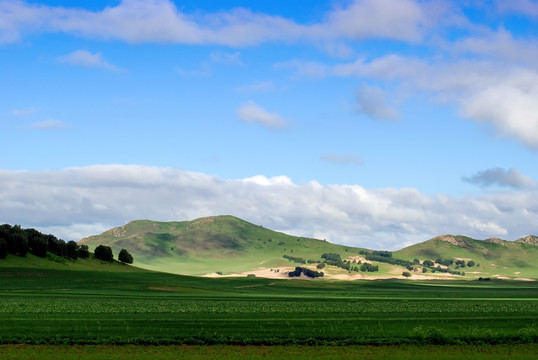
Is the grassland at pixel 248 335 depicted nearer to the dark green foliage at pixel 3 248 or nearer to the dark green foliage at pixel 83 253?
the dark green foliage at pixel 3 248

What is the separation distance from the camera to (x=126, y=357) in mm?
36969

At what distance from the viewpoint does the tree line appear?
16600 cm

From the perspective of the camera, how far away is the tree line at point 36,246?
16600cm

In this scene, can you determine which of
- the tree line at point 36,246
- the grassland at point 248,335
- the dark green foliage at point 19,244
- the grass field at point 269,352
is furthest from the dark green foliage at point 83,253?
the grass field at point 269,352

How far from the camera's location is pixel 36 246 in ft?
574

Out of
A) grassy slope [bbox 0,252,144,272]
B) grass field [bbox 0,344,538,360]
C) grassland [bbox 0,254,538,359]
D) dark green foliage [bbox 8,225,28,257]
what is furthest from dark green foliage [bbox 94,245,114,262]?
grass field [bbox 0,344,538,360]

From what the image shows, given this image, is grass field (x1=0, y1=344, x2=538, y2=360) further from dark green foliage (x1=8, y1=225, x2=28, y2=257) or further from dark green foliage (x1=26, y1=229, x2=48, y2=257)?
dark green foliage (x1=26, y1=229, x2=48, y2=257)

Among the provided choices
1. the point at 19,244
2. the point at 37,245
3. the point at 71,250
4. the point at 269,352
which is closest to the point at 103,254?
the point at 71,250

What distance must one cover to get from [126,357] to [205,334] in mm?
9591

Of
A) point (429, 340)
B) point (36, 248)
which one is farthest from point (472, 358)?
point (36, 248)

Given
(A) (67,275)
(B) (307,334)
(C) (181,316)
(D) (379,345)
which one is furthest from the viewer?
(A) (67,275)

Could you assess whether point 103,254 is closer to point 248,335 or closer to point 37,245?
point 37,245

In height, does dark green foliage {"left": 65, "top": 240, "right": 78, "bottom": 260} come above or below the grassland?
above

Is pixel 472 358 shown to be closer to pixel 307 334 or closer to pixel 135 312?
pixel 307 334
